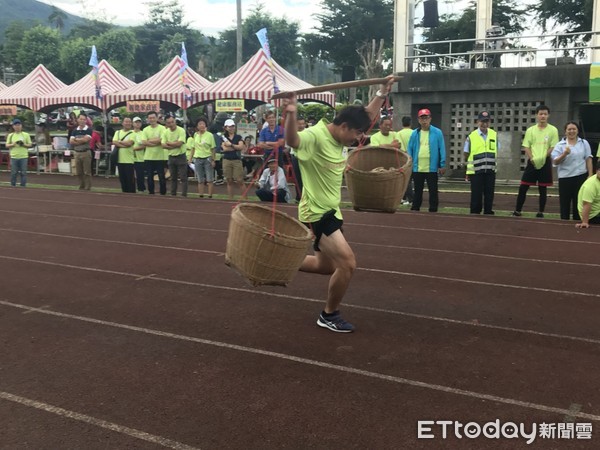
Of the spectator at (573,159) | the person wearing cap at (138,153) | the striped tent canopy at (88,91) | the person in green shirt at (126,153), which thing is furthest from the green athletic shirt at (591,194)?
the striped tent canopy at (88,91)

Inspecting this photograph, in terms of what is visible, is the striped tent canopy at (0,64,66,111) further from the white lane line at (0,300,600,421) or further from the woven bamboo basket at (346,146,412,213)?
the woven bamboo basket at (346,146,412,213)

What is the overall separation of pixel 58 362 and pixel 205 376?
1.15 meters

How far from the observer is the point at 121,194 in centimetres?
1473

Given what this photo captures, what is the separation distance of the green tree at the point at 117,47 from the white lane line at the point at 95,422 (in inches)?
2947

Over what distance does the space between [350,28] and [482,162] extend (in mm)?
56447

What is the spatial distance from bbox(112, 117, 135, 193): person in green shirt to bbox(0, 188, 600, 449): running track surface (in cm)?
633

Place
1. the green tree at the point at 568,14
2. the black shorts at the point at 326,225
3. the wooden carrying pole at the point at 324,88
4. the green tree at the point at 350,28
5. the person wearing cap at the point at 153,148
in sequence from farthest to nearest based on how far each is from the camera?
the green tree at the point at 350,28 < the green tree at the point at 568,14 < the person wearing cap at the point at 153,148 < the black shorts at the point at 326,225 < the wooden carrying pole at the point at 324,88

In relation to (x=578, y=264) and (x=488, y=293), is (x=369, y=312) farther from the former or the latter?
(x=578, y=264)

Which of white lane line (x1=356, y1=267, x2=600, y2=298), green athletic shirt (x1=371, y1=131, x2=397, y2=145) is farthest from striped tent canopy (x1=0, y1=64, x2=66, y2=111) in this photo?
white lane line (x1=356, y1=267, x2=600, y2=298)

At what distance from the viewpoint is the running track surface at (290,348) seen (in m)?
3.51

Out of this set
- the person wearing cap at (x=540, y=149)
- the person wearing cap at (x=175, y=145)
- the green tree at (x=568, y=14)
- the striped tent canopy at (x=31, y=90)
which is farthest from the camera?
the green tree at (x=568, y=14)

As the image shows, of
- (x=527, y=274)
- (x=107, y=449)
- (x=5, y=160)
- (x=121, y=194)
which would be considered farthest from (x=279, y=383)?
(x=5, y=160)

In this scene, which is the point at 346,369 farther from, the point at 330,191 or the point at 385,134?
the point at 385,134

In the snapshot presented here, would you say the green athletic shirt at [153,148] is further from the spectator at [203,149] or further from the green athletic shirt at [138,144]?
the spectator at [203,149]
